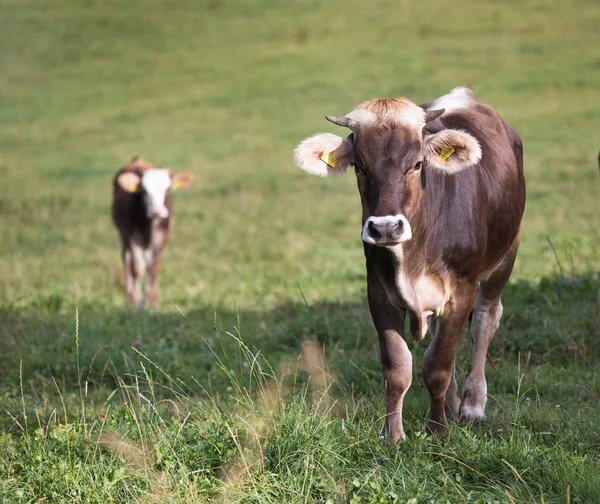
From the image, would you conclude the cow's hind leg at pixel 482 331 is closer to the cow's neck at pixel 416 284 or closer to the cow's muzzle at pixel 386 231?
the cow's neck at pixel 416 284

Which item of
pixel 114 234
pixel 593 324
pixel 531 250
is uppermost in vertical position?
pixel 593 324

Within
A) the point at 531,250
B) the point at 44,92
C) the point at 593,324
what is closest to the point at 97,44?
the point at 44,92

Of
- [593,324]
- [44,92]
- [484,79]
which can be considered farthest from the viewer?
[44,92]

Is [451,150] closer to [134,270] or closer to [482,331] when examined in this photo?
[482,331]

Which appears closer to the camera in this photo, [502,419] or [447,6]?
[502,419]

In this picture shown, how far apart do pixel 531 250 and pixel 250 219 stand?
5.68m

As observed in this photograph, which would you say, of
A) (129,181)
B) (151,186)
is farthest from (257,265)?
(129,181)

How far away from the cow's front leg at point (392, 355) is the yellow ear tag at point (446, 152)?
0.79 metres

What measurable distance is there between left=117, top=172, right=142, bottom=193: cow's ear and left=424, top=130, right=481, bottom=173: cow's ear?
29.6 feet

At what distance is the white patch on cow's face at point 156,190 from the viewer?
43.3ft

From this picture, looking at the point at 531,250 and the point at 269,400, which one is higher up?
the point at 269,400

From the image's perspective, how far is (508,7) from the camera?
1220 inches

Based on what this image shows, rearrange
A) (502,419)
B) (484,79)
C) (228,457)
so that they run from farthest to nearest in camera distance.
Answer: (484,79) → (502,419) → (228,457)

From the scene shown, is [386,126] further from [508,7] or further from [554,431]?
[508,7]
